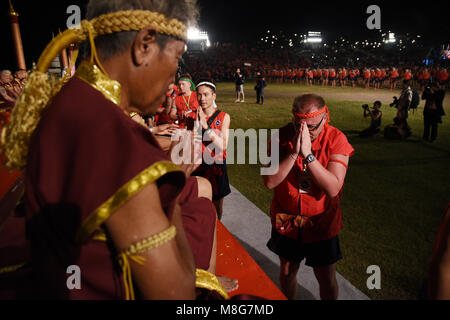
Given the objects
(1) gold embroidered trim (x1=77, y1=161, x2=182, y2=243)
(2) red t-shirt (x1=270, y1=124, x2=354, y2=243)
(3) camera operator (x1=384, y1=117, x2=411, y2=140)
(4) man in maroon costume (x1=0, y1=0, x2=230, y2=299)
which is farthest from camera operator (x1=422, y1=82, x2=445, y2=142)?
(1) gold embroidered trim (x1=77, y1=161, x2=182, y2=243)

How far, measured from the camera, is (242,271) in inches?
85.4

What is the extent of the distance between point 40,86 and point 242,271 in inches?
73.2

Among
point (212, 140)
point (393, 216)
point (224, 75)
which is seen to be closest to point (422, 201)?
point (393, 216)

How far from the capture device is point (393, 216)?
15.6 feet

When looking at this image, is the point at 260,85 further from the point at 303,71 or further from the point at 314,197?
the point at 303,71

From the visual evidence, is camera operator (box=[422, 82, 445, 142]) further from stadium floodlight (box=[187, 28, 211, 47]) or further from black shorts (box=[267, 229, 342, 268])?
black shorts (box=[267, 229, 342, 268])

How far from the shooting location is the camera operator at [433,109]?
9.00 metres

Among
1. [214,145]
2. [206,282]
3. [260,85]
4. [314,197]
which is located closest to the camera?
[206,282]

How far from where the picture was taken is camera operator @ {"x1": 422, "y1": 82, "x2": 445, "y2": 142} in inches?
354

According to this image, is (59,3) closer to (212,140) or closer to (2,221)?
(212,140)

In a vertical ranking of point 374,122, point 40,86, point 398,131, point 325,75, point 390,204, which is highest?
point 325,75

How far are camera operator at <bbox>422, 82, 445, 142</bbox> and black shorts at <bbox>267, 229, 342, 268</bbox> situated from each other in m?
9.16

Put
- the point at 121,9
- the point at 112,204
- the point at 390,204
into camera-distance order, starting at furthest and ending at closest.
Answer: the point at 390,204
the point at 121,9
the point at 112,204

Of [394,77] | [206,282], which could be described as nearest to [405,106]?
[206,282]
